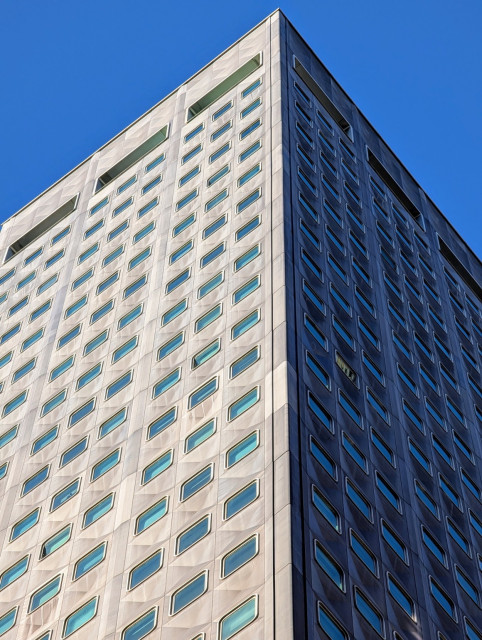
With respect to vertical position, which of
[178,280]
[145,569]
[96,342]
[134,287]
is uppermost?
[134,287]

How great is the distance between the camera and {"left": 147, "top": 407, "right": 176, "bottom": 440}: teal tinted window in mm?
55200

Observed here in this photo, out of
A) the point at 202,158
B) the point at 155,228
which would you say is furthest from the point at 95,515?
the point at 202,158

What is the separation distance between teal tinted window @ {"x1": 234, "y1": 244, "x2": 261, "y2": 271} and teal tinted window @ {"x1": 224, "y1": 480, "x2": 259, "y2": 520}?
15.5 meters

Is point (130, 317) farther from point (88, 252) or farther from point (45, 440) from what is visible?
point (88, 252)

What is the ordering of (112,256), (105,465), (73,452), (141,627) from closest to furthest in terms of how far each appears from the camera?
(141,627), (105,465), (73,452), (112,256)

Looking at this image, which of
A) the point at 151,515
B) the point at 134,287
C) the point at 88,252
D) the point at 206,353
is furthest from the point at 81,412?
the point at 88,252

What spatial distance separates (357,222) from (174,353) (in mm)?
17588

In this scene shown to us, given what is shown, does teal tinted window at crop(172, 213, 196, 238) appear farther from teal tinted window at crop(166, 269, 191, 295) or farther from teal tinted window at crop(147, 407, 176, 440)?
teal tinted window at crop(147, 407, 176, 440)

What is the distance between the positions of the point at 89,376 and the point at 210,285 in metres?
7.44

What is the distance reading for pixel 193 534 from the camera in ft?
158

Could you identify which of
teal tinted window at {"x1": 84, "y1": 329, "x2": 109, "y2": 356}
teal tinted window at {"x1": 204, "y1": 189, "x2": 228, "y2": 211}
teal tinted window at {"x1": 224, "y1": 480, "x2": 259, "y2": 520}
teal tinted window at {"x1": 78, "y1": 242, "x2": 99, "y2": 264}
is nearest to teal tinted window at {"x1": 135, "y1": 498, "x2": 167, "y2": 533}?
teal tinted window at {"x1": 224, "y1": 480, "x2": 259, "y2": 520}

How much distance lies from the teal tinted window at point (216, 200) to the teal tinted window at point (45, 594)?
23.5 meters

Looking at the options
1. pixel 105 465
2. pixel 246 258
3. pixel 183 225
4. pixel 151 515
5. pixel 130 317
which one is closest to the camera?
pixel 151 515

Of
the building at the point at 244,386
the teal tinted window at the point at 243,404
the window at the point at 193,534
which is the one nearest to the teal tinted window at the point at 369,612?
the building at the point at 244,386
